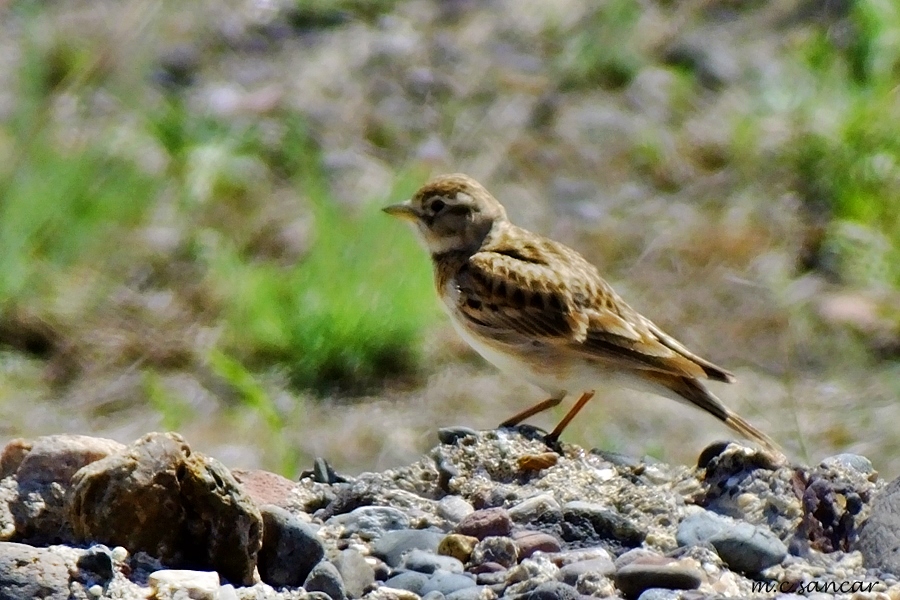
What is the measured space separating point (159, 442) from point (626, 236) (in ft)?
20.4

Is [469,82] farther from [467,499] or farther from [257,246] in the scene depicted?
[467,499]

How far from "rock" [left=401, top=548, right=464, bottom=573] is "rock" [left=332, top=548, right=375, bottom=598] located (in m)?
0.10

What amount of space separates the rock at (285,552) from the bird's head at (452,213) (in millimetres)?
2928

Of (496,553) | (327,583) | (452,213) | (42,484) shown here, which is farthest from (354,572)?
(452,213)

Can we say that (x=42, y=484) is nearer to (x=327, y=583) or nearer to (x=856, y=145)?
(x=327, y=583)

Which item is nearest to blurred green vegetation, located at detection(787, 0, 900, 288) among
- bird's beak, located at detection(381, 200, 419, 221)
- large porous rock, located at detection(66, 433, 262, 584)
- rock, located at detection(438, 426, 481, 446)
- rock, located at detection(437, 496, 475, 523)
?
bird's beak, located at detection(381, 200, 419, 221)

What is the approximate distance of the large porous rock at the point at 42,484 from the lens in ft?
13.4

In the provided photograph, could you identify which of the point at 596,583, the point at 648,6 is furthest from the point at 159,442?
the point at 648,6

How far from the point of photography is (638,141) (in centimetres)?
1057

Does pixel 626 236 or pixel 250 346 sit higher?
pixel 626 236

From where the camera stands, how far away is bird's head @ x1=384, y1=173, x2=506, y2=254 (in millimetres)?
6855

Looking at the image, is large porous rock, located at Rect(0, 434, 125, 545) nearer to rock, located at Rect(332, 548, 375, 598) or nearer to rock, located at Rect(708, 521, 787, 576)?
rock, located at Rect(332, 548, 375, 598)

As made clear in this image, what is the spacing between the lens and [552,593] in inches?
147

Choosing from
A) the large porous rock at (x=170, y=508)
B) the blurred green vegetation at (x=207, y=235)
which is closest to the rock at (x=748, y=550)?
the large porous rock at (x=170, y=508)
